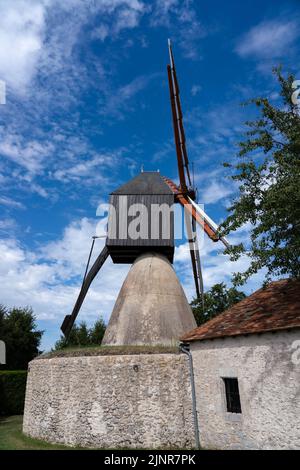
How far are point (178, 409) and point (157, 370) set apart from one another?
4.49 ft

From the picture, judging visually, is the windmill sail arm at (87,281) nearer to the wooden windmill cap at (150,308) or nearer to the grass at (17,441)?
the wooden windmill cap at (150,308)

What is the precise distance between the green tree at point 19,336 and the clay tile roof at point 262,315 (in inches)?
790

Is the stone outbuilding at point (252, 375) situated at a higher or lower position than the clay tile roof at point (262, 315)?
lower

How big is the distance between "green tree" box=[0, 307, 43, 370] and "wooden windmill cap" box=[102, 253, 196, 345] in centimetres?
1623

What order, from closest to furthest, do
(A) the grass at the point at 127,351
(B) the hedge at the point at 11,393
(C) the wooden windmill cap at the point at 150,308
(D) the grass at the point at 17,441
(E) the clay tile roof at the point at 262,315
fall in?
(E) the clay tile roof at the point at 262,315
(D) the grass at the point at 17,441
(A) the grass at the point at 127,351
(C) the wooden windmill cap at the point at 150,308
(B) the hedge at the point at 11,393

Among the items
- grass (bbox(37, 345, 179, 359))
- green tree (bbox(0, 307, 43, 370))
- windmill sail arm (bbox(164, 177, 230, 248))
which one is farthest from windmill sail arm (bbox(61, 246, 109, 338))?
green tree (bbox(0, 307, 43, 370))

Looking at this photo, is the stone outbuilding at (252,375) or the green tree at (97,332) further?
the green tree at (97,332)

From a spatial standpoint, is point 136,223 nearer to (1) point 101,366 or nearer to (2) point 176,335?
(2) point 176,335

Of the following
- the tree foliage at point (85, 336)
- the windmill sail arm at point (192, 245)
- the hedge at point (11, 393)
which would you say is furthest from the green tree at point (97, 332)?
the windmill sail arm at point (192, 245)

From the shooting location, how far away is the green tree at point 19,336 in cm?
2652

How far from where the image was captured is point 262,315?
10.1m

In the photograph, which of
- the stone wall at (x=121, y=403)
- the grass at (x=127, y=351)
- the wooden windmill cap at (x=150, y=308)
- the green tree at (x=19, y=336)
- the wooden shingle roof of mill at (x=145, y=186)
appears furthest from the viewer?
the green tree at (x=19, y=336)

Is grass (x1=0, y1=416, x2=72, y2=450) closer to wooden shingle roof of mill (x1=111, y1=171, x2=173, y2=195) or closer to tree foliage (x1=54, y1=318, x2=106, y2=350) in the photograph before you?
wooden shingle roof of mill (x1=111, y1=171, x2=173, y2=195)
